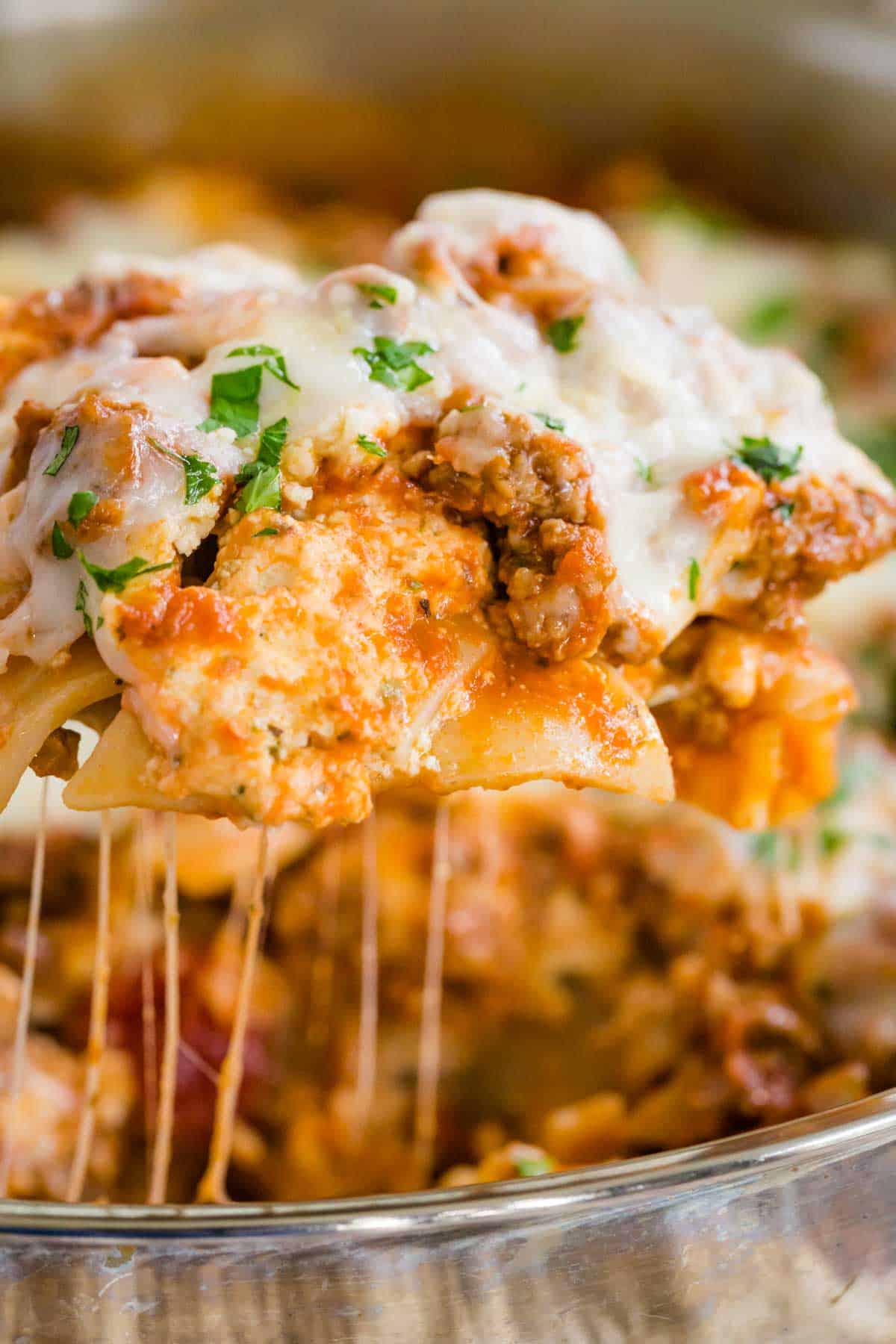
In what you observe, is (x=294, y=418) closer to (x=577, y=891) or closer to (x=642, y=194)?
(x=577, y=891)

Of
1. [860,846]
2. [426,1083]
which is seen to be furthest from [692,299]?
[426,1083]

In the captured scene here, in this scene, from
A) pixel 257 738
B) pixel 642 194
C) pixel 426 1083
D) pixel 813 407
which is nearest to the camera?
pixel 257 738

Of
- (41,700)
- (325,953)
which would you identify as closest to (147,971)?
(325,953)

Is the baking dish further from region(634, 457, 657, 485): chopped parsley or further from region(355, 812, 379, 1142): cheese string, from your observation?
region(634, 457, 657, 485): chopped parsley

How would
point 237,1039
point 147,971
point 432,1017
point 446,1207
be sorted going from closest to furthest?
point 446,1207, point 237,1039, point 147,971, point 432,1017

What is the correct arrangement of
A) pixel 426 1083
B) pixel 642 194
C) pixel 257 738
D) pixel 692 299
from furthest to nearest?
pixel 642 194 → pixel 692 299 → pixel 426 1083 → pixel 257 738

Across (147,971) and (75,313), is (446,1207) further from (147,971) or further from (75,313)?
(75,313)
